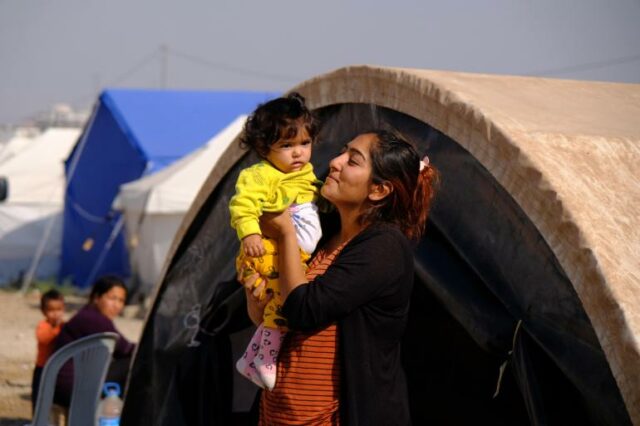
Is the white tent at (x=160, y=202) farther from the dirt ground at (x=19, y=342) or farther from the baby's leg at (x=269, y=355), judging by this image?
the baby's leg at (x=269, y=355)

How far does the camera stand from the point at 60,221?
19.2 meters

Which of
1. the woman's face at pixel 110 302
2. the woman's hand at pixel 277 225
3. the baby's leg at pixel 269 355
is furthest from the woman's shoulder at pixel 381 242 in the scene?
the woman's face at pixel 110 302

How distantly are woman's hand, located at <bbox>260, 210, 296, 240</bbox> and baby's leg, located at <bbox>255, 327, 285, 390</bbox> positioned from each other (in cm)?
27

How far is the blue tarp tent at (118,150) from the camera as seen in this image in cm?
1611

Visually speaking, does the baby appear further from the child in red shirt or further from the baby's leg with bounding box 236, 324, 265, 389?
the child in red shirt

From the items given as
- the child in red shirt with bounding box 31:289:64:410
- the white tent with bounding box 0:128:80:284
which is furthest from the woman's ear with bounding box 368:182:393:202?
the white tent with bounding box 0:128:80:284

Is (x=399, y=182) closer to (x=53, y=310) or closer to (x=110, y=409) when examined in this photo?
(x=110, y=409)

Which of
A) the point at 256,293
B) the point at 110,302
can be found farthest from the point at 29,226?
the point at 256,293

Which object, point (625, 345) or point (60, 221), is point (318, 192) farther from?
point (60, 221)

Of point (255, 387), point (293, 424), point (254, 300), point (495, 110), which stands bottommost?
point (255, 387)

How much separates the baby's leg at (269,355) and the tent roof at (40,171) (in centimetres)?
1794

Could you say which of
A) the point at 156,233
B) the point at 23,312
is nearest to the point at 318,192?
the point at 156,233

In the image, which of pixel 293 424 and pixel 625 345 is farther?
pixel 293 424

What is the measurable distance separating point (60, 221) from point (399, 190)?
55.9ft
